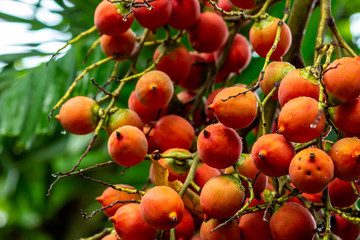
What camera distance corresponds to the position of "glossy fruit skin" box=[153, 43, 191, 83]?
108cm

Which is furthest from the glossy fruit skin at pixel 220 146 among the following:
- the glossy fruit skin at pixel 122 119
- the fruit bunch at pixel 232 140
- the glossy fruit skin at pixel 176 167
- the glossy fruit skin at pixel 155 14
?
the glossy fruit skin at pixel 155 14

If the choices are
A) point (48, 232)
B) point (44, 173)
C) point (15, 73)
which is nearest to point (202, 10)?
point (15, 73)

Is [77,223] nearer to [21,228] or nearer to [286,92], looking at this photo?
[21,228]

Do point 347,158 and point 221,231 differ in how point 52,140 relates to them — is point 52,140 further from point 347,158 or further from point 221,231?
point 347,158

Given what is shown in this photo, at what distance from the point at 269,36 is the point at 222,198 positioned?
13.0 inches

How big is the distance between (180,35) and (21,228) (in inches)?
78.4

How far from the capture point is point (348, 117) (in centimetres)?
74

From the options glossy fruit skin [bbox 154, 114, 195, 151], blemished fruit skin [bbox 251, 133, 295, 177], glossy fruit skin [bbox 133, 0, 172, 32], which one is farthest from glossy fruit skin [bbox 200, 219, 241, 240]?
glossy fruit skin [bbox 133, 0, 172, 32]

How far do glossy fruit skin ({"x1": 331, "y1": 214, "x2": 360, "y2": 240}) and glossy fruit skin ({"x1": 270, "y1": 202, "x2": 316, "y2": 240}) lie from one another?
0.14m

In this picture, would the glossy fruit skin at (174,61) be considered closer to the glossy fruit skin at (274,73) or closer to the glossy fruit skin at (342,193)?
the glossy fruit skin at (274,73)

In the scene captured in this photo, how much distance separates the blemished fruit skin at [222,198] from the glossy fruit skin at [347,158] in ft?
0.53

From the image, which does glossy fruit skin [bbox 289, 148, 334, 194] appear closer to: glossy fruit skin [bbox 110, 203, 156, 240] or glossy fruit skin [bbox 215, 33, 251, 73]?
glossy fruit skin [bbox 110, 203, 156, 240]

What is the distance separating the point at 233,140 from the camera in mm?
814

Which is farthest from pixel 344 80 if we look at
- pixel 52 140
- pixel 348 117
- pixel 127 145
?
pixel 52 140
